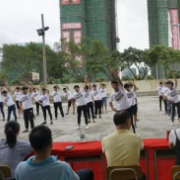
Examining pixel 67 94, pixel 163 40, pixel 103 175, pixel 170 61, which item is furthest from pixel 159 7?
pixel 103 175

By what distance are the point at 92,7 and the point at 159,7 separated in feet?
50.1

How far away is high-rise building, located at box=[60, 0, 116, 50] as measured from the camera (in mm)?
60969

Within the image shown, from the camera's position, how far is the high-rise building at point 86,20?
60969mm

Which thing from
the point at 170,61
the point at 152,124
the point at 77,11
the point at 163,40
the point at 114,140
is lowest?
the point at 152,124

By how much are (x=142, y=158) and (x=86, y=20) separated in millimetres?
61822

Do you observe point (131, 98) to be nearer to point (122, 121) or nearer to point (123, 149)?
point (122, 121)

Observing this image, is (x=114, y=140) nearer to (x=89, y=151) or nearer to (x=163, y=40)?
(x=89, y=151)

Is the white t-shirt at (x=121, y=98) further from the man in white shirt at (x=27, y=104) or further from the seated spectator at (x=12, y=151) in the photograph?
the seated spectator at (x=12, y=151)

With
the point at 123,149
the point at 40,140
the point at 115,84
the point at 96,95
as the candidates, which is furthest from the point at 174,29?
the point at 40,140

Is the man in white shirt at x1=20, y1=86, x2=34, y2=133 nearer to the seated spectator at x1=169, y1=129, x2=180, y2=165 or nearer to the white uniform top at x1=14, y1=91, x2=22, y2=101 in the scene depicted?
the white uniform top at x1=14, y1=91, x2=22, y2=101

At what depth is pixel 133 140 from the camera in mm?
3375

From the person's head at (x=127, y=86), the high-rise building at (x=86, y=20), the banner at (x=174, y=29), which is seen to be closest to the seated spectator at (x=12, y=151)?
the person's head at (x=127, y=86)

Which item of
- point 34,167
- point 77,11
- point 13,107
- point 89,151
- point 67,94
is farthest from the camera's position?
point 77,11

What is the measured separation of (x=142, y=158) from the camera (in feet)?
14.1
